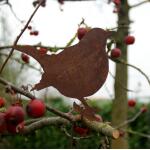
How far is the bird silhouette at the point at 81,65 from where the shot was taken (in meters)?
1.01

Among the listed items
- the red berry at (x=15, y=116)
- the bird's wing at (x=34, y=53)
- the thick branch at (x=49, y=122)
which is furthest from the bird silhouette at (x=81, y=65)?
the thick branch at (x=49, y=122)

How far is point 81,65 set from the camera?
1.02m

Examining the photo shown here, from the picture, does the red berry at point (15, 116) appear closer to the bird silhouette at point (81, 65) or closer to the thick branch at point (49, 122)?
the bird silhouette at point (81, 65)

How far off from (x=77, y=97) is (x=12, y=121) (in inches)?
6.6

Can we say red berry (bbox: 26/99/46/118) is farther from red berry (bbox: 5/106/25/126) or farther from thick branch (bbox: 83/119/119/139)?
thick branch (bbox: 83/119/119/139)

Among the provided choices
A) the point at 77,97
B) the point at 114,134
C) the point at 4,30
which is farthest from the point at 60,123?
the point at 4,30

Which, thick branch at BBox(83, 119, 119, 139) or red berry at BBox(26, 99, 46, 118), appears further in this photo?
thick branch at BBox(83, 119, 119, 139)

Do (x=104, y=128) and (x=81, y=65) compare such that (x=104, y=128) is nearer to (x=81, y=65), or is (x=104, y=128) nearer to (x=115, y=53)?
(x=81, y=65)

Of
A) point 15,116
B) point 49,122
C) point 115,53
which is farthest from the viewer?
point 115,53

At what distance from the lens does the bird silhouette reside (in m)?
1.01

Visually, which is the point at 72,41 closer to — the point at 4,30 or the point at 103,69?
the point at 103,69

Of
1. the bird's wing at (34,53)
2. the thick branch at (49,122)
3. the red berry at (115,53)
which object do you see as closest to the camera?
the bird's wing at (34,53)

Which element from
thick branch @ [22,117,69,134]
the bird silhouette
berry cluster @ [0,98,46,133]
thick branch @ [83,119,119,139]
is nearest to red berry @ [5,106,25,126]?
berry cluster @ [0,98,46,133]

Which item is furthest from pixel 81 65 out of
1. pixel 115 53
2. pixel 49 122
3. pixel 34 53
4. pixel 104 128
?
pixel 115 53
